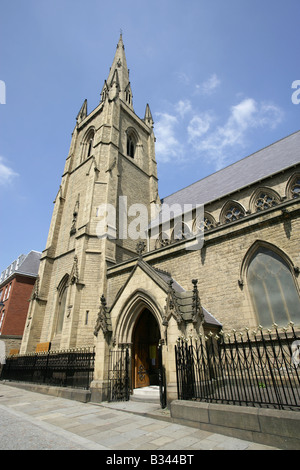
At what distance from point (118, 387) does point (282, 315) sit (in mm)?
6777

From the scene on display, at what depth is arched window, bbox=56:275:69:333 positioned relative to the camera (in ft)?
57.4

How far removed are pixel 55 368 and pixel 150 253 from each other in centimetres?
771

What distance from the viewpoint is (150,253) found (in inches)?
560

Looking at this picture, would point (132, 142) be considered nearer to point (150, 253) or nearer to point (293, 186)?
point (150, 253)

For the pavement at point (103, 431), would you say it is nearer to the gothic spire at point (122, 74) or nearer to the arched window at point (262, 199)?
the arched window at point (262, 199)

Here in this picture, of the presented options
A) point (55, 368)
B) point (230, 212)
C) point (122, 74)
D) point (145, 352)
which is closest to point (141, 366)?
point (145, 352)

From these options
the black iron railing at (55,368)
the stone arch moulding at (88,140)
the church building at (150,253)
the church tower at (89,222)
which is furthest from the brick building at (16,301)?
the stone arch moulding at (88,140)

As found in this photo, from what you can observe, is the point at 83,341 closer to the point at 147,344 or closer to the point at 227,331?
the point at 147,344

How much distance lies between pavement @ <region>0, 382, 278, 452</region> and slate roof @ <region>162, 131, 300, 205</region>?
14.7 m

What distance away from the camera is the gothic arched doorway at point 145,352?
10430 millimetres

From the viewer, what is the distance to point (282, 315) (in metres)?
8.88

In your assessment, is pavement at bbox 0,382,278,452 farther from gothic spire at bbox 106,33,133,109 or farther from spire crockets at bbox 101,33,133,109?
gothic spire at bbox 106,33,133,109

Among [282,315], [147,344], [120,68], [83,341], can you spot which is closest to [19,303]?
[83,341]

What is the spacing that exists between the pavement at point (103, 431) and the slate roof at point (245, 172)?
14.7 meters
